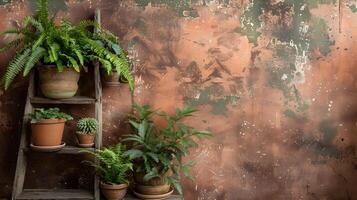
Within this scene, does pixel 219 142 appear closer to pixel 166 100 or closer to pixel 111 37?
pixel 166 100

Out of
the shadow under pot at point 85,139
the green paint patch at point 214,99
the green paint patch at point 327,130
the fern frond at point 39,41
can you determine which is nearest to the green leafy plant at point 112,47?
the fern frond at point 39,41

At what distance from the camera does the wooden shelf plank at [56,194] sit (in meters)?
3.13

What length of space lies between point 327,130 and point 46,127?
235cm

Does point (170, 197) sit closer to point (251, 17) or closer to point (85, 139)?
point (85, 139)

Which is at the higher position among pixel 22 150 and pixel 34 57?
pixel 34 57

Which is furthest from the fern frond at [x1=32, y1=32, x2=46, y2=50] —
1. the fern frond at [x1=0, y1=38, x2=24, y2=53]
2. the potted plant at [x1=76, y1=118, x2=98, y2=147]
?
the potted plant at [x1=76, y1=118, x2=98, y2=147]

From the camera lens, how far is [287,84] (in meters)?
3.63

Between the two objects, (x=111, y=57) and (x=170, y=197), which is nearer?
(x=111, y=57)

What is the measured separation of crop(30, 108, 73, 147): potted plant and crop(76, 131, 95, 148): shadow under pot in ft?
0.48

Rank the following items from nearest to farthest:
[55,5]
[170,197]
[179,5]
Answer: [170,197]
[55,5]
[179,5]

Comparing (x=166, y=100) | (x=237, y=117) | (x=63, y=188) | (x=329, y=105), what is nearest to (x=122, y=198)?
(x=63, y=188)

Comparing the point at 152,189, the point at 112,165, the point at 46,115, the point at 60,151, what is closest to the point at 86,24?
the point at 46,115

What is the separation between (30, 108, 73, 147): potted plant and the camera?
3.06m

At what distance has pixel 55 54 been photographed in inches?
116
